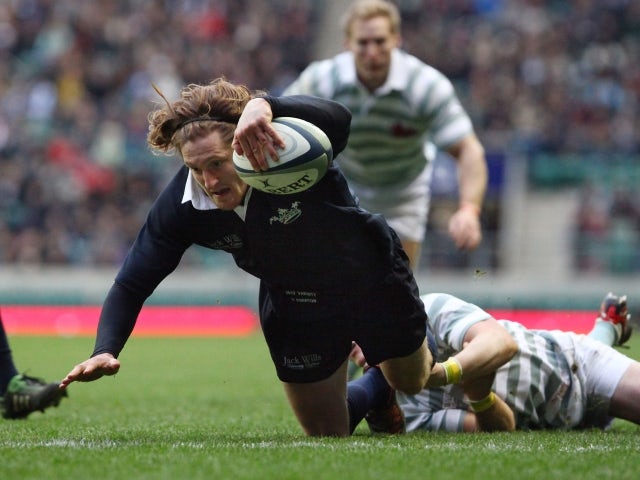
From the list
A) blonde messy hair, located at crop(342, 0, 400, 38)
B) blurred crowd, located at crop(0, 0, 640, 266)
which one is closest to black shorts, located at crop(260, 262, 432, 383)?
blonde messy hair, located at crop(342, 0, 400, 38)

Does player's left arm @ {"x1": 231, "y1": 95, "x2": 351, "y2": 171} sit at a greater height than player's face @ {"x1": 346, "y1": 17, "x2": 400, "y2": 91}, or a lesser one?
lesser

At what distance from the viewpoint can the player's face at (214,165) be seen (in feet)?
14.8

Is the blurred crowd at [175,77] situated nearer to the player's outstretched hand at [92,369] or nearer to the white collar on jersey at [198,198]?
the white collar on jersey at [198,198]

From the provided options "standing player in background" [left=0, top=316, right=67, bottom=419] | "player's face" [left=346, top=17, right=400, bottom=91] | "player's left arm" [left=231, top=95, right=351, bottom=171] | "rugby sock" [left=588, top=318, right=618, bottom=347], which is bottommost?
"standing player in background" [left=0, top=316, right=67, bottom=419]

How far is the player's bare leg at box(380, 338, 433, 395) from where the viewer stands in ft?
16.7

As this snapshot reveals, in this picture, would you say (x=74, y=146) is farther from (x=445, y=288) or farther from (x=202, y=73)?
(x=445, y=288)

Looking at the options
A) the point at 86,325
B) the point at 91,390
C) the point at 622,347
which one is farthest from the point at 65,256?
the point at 622,347

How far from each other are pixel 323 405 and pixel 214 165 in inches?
54.6

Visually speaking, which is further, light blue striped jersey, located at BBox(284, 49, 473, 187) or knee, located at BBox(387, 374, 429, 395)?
light blue striped jersey, located at BBox(284, 49, 473, 187)

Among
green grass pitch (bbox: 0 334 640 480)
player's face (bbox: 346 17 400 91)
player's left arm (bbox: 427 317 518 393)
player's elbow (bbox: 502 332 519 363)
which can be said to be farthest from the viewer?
player's face (bbox: 346 17 400 91)

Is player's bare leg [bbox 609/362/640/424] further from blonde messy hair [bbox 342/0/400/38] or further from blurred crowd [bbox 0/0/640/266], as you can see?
blurred crowd [bbox 0/0/640/266]

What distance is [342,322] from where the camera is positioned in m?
5.08

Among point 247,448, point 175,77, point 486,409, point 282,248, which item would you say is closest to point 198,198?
point 282,248

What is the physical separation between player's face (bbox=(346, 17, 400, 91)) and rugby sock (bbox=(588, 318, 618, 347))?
7.20 ft
